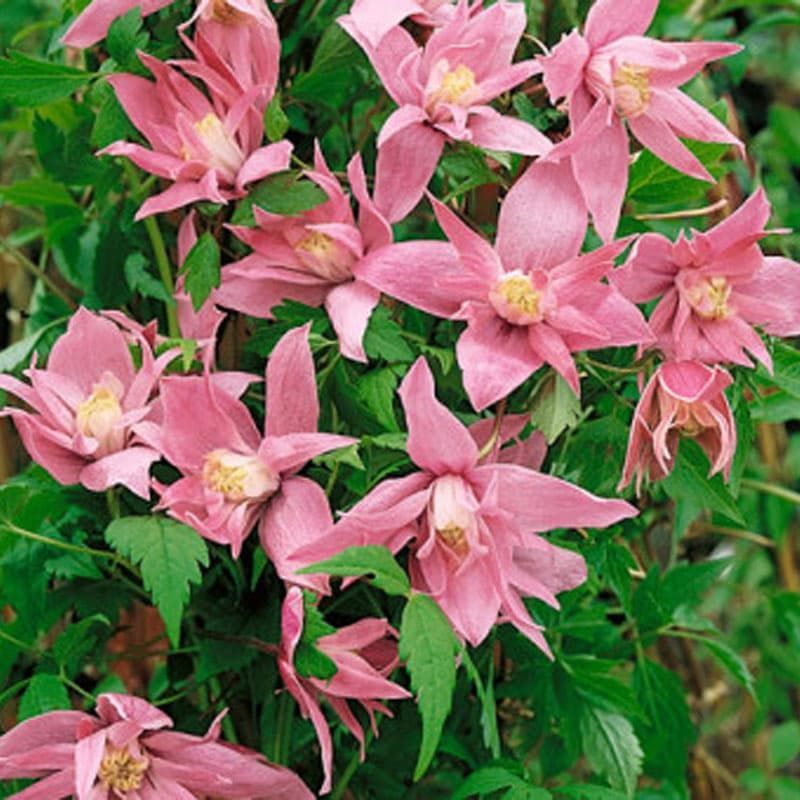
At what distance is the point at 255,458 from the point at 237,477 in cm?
2

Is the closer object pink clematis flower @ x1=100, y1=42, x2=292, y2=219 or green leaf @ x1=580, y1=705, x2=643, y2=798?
pink clematis flower @ x1=100, y1=42, x2=292, y2=219

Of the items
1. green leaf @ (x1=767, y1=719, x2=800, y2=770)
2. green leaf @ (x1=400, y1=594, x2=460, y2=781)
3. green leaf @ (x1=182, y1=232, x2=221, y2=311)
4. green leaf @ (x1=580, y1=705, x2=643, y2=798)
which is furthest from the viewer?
green leaf @ (x1=767, y1=719, x2=800, y2=770)

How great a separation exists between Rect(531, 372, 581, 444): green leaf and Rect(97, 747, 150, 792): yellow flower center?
236 millimetres

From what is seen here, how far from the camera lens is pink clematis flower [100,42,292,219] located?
681 mm

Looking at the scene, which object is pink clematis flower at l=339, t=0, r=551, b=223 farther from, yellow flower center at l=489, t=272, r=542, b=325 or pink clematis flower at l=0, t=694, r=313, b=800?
pink clematis flower at l=0, t=694, r=313, b=800

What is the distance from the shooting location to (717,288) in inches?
26.2

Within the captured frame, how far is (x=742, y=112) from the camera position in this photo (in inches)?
54.9

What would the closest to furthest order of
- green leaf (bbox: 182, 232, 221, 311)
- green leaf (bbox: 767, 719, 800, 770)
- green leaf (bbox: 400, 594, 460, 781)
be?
green leaf (bbox: 400, 594, 460, 781) → green leaf (bbox: 182, 232, 221, 311) → green leaf (bbox: 767, 719, 800, 770)

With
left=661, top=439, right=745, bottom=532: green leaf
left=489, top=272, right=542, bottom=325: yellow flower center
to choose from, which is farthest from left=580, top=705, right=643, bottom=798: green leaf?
left=489, top=272, right=542, bottom=325: yellow flower center

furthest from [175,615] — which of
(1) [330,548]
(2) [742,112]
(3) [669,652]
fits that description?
(2) [742,112]

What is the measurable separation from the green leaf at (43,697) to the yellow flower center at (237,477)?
137 mm

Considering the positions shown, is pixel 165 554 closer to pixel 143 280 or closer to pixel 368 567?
pixel 368 567

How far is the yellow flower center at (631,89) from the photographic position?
66 centimetres

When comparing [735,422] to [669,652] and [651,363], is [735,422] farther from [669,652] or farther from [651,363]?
[669,652]
